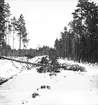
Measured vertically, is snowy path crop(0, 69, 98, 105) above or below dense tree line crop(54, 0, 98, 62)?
below

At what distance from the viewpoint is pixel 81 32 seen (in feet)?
119

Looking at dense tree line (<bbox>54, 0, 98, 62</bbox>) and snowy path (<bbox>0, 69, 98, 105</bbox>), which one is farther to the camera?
dense tree line (<bbox>54, 0, 98, 62</bbox>)

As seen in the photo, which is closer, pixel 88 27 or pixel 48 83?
pixel 48 83

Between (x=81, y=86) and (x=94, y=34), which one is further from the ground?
(x=94, y=34)

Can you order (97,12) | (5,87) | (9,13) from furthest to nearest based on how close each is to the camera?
1. (9,13)
2. (97,12)
3. (5,87)

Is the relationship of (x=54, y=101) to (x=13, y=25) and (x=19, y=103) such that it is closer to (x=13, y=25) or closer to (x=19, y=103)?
(x=19, y=103)

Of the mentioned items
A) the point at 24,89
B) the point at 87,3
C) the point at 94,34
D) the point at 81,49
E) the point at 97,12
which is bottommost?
the point at 24,89

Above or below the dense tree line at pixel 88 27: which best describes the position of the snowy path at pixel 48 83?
below

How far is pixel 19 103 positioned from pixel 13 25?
5035cm

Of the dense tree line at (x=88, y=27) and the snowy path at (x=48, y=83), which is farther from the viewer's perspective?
the dense tree line at (x=88, y=27)

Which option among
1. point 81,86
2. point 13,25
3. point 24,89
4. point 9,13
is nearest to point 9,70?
point 24,89

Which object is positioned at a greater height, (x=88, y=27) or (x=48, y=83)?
(x=88, y=27)

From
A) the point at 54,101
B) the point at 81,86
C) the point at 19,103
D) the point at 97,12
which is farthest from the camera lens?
the point at 97,12

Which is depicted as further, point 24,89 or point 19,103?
point 24,89
